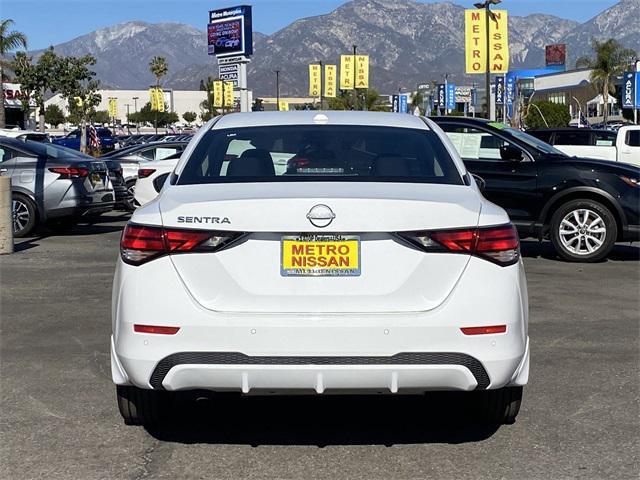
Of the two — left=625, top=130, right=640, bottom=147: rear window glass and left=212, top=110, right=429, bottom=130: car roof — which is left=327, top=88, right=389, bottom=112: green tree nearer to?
left=625, top=130, right=640, bottom=147: rear window glass

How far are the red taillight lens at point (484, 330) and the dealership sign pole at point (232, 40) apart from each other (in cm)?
4326

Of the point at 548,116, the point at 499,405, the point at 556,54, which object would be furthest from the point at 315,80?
the point at 556,54

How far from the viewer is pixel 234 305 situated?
4098mm

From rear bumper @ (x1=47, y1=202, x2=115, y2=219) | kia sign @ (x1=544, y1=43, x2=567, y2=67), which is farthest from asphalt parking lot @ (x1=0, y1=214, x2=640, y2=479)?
kia sign @ (x1=544, y1=43, x2=567, y2=67)

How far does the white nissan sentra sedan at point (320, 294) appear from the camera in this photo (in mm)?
4047

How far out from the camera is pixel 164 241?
13.7ft

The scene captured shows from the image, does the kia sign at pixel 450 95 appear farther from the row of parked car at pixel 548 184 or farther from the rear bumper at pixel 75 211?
the row of parked car at pixel 548 184

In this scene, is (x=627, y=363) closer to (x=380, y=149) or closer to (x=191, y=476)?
(x=380, y=149)

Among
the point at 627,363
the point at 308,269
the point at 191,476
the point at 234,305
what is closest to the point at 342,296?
the point at 308,269

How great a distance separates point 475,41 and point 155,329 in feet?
94.7

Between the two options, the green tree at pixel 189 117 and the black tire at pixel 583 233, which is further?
the green tree at pixel 189 117

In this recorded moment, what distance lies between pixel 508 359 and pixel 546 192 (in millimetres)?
8144

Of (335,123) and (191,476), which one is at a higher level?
(335,123)

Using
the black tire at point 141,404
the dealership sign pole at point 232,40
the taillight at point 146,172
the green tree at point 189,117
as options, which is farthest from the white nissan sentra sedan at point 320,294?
the green tree at point 189,117
